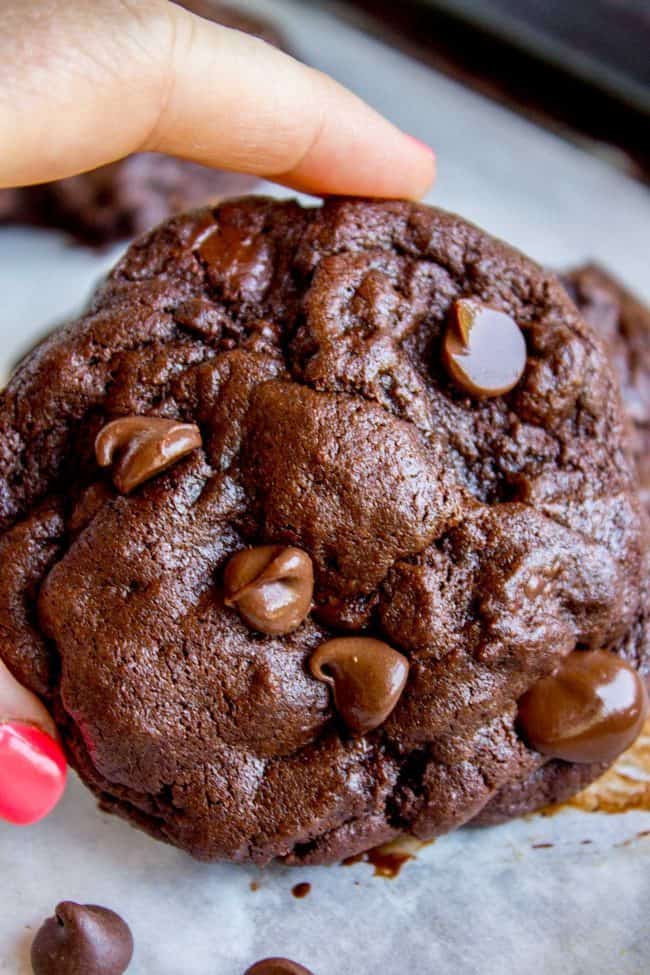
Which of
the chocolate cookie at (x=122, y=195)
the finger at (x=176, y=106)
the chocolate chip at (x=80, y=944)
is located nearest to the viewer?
the finger at (x=176, y=106)

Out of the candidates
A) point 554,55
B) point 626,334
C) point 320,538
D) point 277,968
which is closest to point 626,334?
point 626,334

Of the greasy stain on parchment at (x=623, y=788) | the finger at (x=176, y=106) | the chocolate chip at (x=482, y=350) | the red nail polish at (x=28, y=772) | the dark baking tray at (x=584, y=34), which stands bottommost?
the red nail polish at (x=28, y=772)

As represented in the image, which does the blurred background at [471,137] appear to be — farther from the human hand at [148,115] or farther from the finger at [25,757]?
the finger at [25,757]

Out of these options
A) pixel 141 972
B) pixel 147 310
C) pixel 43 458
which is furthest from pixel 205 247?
pixel 141 972


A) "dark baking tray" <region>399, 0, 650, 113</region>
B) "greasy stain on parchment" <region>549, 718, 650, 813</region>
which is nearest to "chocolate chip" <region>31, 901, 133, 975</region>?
"greasy stain on parchment" <region>549, 718, 650, 813</region>

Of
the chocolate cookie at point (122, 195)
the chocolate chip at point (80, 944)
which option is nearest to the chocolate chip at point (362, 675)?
the chocolate chip at point (80, 944)

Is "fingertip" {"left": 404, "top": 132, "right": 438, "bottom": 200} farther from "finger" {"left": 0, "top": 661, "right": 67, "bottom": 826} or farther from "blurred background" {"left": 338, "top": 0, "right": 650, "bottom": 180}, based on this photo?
"blurred background" {"left": 338, "top": 0, "right": 650, "bottom": 180}
